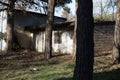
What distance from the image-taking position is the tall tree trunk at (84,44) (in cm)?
905

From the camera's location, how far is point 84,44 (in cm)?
913

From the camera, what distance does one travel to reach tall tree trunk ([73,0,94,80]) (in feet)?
29.7

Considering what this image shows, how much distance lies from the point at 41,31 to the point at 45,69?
15.9m

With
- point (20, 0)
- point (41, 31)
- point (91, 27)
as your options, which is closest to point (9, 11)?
point (20, 0)

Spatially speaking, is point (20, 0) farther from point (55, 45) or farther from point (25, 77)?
point (25, 77)

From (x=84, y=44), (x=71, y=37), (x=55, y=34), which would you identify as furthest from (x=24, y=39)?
(x=84, y=44)

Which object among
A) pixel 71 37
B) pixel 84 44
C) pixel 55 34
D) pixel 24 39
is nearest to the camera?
pixel 84 44

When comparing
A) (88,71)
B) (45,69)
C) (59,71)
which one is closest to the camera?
(88,71)

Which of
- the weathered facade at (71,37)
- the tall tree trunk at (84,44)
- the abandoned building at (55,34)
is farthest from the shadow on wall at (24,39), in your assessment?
the tall tree trunk at (84,44)

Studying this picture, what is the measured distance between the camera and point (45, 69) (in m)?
17.1

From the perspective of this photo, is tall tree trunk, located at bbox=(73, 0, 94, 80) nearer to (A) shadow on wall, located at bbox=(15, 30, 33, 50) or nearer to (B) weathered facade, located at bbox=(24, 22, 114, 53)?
(B) weathered facade, located at bbox=(24, 22, 114, 53)

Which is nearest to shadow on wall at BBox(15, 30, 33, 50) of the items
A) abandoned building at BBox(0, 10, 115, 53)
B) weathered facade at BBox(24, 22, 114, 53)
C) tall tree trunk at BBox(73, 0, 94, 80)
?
abandoned building at BBox(0, 10, 115, 53)

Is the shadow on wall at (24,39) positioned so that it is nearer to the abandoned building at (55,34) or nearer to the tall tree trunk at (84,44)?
the abandoned building at (55,34)

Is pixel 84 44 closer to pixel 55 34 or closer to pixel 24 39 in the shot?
pixel 55 34
